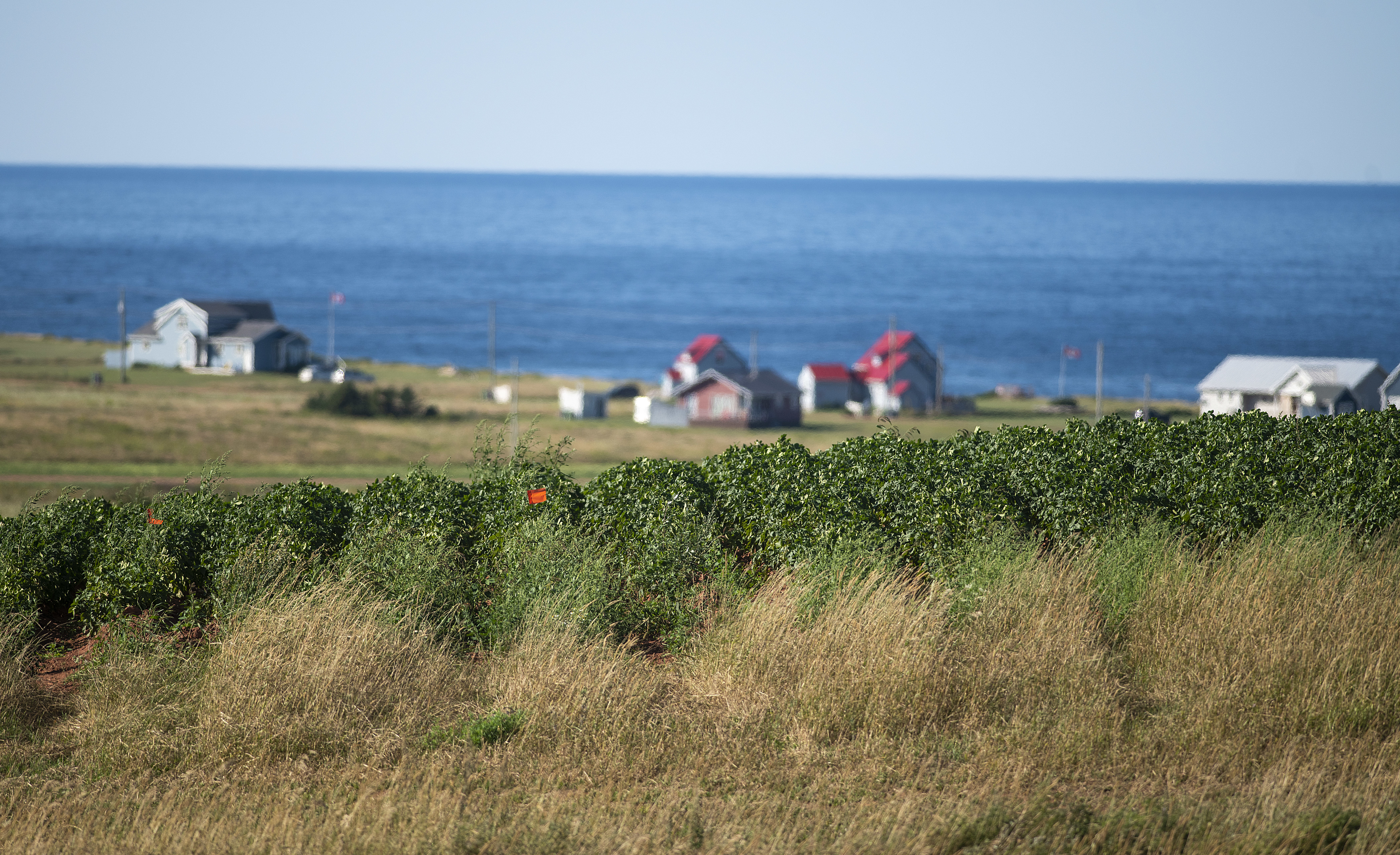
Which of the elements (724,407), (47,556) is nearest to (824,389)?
(724,407)

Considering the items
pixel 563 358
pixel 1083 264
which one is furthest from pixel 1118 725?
pixel 1083 264

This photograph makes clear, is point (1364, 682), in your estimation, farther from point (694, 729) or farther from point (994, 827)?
point (694, 729)

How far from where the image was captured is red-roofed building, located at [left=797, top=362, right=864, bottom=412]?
61656 millimetres

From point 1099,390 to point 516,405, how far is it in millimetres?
25931

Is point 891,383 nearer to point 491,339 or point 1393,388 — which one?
point 491,339

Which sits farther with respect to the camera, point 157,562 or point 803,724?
point 157,562

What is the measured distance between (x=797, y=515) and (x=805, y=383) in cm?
5250

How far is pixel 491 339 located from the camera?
68.9m

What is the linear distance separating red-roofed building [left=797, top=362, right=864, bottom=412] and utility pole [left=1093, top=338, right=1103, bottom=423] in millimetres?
12560

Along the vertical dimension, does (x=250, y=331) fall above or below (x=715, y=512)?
above

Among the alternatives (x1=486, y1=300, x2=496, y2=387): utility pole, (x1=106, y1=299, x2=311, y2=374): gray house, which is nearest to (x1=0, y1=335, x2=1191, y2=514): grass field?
(x1=486, y1=300, x2=496, y2=387): utility pole

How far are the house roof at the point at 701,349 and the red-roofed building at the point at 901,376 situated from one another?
27.0 feet

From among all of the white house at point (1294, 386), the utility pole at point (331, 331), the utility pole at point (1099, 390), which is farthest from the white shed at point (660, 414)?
the utility pole at point (331, 331)

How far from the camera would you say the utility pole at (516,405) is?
39278mm
